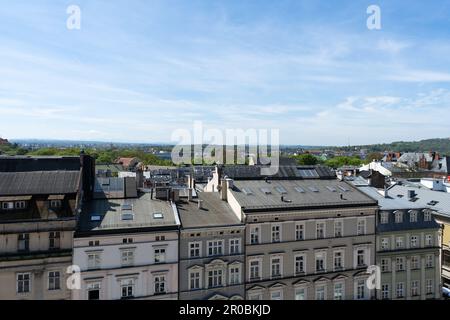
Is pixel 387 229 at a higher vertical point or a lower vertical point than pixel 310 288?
Result: higher

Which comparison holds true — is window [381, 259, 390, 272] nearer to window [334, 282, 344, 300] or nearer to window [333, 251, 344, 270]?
window [333, 251, 344, 270]

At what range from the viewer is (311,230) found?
34.3 m

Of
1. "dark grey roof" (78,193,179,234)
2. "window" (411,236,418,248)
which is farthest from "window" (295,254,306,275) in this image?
"window" (411,236,418,248)

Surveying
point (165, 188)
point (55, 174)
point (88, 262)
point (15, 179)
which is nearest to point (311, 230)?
point (165, 188)

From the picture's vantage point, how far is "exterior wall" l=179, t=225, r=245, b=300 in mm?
29938

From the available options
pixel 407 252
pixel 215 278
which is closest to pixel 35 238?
pixel 215 278

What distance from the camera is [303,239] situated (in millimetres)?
33906

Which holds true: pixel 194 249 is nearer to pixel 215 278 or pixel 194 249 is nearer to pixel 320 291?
pixel 215 278

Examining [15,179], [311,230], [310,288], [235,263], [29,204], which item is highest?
[15,179]

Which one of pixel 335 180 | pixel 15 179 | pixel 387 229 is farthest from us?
pixel 335 180
